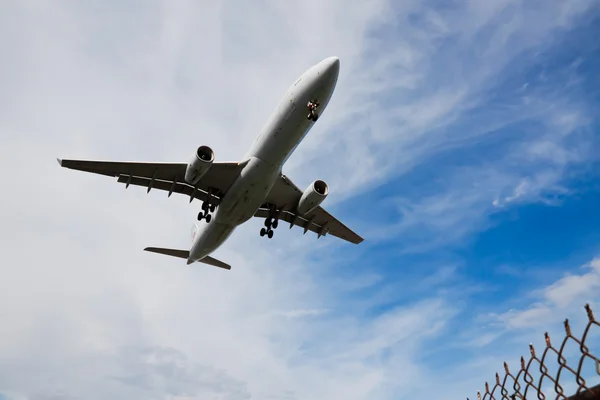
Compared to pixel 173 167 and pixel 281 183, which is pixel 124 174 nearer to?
pixel 173 167

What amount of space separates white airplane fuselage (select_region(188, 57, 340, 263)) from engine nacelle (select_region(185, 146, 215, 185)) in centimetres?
185

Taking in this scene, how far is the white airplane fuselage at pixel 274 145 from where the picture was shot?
2012cm

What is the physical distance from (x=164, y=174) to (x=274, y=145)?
7.35 meters

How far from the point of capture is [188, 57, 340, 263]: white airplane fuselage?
20.1 m

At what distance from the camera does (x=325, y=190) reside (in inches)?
998

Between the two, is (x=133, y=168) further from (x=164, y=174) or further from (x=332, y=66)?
(x=332, y=66)

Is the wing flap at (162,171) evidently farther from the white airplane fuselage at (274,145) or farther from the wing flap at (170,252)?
the wing flap at (170,252)

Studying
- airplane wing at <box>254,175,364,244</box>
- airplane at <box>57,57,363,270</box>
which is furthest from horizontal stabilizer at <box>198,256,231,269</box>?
airplane wing at <box>254,175,364,244</box>

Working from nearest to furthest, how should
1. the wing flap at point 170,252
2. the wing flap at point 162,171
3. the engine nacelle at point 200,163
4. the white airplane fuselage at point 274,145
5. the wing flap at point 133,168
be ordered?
the white airplane fuselage at point 274,145 → the engine nacelle at point 200,163 → the wing flap at point 133,168 → the wing flap at point 162,171 → the wing flap at point 170,252

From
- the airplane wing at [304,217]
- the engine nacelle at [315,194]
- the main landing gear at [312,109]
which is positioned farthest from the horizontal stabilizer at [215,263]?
the main landing gear at [312,109]

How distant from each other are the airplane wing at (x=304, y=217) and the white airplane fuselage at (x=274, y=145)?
3.38 metres

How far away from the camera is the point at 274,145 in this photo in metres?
21.3

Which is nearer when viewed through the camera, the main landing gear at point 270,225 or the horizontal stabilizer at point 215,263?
the main landing gear at point 270,225

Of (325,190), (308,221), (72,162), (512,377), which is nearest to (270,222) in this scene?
(308,221)
